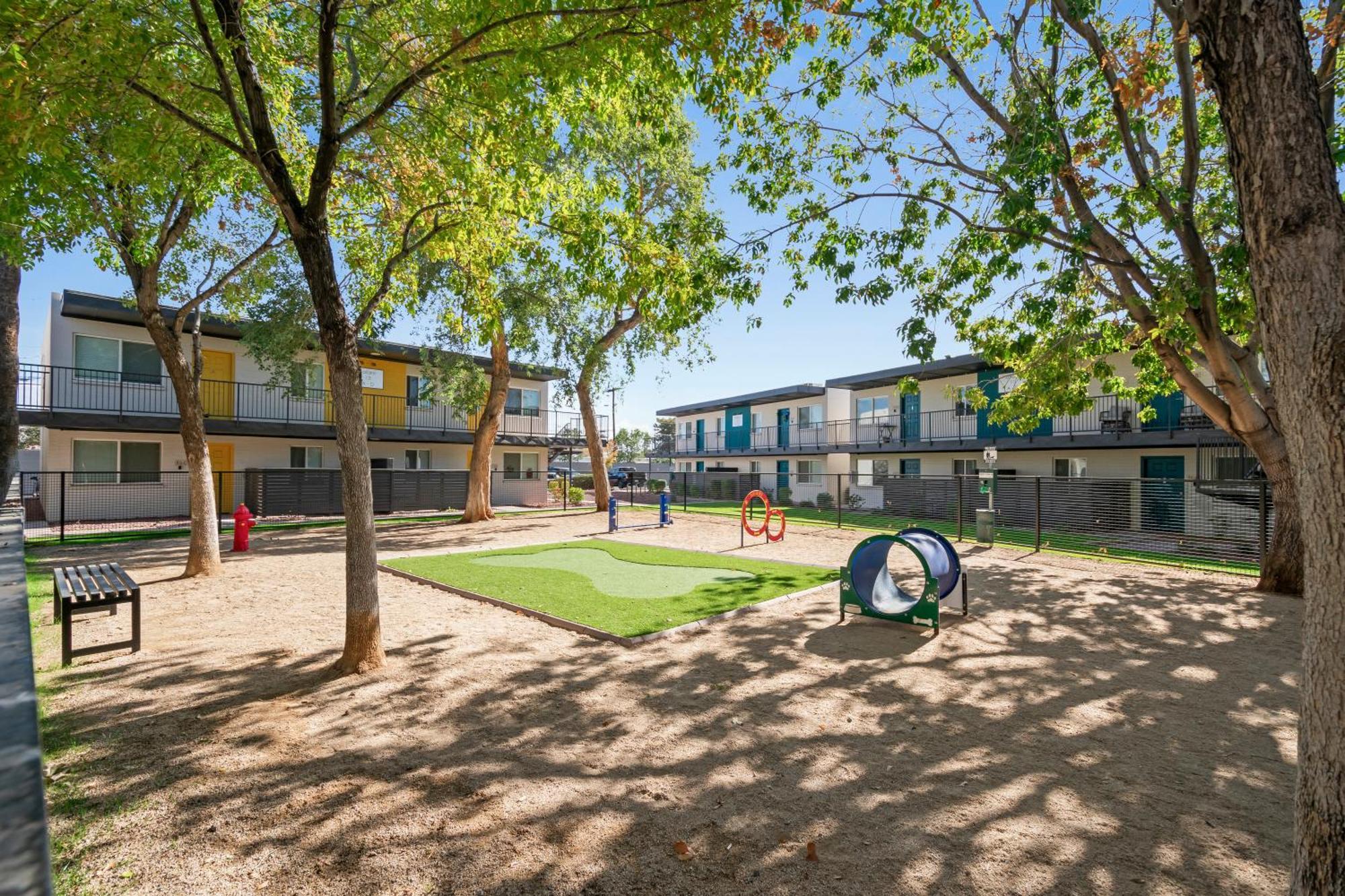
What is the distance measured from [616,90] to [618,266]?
6.20 ft

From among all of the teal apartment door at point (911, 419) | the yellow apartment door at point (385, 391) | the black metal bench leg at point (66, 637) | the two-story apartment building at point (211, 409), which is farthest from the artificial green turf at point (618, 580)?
the teal apartment door at point (911, 419)

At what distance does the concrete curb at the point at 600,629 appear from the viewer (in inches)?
289

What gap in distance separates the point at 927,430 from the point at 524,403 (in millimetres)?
18806

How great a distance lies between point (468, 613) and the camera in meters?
8.66

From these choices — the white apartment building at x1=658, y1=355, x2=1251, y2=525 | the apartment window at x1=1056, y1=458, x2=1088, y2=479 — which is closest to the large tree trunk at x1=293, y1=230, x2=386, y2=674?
the white apartment building at x1=658, y1=355, x2=1251, y2=525

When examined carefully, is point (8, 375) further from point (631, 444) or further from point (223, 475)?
point (631, 444)

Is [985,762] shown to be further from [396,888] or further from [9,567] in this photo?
[9,567]

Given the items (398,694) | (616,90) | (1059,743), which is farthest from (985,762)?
(616,90)

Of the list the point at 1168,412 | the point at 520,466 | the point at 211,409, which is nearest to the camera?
the point at 1168,412

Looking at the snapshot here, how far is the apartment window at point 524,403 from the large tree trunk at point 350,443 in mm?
24339

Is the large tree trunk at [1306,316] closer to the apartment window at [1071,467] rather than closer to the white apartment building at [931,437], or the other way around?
the white apartment building at [931,437]

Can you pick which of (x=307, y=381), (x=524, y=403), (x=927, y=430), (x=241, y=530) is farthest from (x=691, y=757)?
(x=524, y=403)

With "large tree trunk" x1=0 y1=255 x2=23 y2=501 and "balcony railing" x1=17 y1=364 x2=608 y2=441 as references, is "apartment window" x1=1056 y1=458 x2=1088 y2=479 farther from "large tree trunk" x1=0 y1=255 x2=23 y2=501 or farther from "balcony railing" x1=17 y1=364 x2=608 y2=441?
"large tree trunk" x1=0 y1=255 x2=23 y2=501

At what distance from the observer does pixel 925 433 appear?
26922 millimetres
